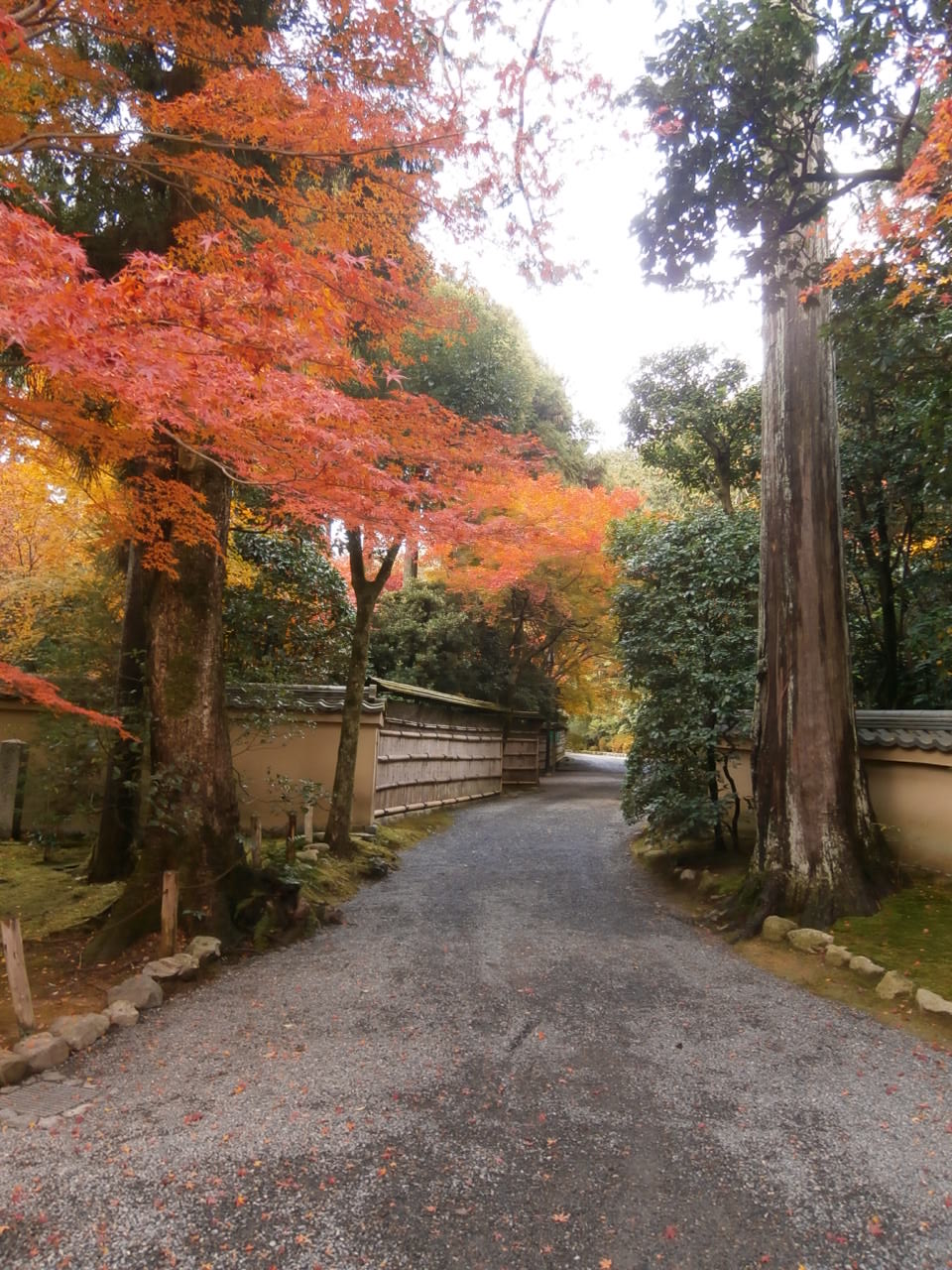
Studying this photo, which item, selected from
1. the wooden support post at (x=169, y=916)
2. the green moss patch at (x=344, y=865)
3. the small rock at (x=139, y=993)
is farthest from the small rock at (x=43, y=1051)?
the green moss patch at (x=344, y=865)

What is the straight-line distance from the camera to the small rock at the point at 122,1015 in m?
4.12

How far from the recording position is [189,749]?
570 cm

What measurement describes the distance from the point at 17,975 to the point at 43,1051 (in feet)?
1.48

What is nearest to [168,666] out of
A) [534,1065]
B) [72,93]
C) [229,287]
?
[229,287]

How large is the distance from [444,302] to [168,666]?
5.13m

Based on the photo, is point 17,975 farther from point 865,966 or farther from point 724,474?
point 724,474

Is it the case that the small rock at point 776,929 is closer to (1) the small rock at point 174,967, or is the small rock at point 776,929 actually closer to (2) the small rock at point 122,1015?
(1) the small rock at point 174,967

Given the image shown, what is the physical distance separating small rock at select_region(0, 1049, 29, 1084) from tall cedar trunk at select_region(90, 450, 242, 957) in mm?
1777

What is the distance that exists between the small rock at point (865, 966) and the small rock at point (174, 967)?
4494mm

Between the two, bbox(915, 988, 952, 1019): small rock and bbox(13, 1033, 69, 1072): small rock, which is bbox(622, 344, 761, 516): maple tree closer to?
bbox(915, 988, 952, 1019): small rock

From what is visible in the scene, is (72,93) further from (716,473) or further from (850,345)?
(716,473)

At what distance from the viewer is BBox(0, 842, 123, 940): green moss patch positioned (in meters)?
6.18

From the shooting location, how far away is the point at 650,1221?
8.27 ft

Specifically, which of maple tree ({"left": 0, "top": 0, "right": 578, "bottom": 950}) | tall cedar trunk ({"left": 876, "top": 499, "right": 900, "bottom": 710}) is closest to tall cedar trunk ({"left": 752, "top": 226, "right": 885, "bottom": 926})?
tall cedar trunk ({"left": 876, "top": 499, "right": 900, "bottom": 710})
